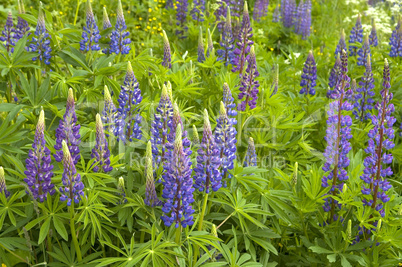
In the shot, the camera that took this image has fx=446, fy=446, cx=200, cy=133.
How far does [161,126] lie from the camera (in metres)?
2.63

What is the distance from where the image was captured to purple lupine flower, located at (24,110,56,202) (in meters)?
2.32

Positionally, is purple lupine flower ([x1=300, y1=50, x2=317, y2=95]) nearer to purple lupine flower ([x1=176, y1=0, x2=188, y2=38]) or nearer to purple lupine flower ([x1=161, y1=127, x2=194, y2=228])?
purple lupine flower ([x1=176, y1=0, x2=188, y2=38])

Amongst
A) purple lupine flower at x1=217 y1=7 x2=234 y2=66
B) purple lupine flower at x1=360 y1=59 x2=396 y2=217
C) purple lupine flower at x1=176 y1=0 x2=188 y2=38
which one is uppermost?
purple lupine flower at x1=176 y1=0 x2=188 y2=38

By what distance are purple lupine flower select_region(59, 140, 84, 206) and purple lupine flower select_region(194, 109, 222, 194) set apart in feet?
2.04

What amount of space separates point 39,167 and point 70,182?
0.21 meters

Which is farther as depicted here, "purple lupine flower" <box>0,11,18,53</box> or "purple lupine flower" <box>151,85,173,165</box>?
"purple lupine flower" <box>0,11,18,53</box>

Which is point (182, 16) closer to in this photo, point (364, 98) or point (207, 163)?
point (364, 98)

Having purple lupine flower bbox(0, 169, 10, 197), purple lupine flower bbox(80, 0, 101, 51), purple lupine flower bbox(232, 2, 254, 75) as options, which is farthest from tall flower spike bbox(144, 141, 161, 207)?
purple lupine flower bbox(232, 2, 254, 75)

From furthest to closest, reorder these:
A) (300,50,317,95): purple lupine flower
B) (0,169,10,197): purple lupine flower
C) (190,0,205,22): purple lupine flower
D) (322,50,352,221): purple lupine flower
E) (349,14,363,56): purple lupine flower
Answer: (190,0,205,22): purple lupine flower, (349,14,363,56): purple lupine flower, (300,50,317,95): purple lupine flower, (322,50,352,221): purple lupine flower, (0,169,10,197): purple lupine flower

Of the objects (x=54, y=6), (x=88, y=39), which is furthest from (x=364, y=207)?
(x=54, y=6)

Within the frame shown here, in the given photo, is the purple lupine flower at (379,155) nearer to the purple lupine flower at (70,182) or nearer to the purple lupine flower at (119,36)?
the purple lupine flower at (70,182)

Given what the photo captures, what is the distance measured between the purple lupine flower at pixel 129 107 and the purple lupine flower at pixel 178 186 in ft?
2.34

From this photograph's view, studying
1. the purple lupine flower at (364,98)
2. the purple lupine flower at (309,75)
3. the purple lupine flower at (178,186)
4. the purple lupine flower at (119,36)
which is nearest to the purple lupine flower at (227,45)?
the purple lupine flower at (309,75)

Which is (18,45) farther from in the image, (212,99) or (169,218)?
(169,218)
